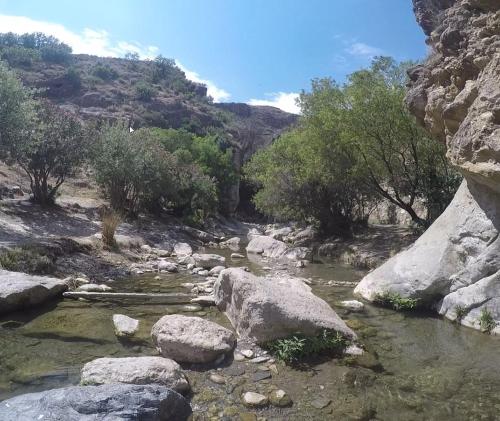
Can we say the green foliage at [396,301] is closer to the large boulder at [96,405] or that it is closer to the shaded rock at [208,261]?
the shaded rock at [208,261]

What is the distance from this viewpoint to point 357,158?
21.2 metres

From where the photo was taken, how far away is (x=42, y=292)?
9438 millimetres

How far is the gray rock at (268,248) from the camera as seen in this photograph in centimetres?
2231

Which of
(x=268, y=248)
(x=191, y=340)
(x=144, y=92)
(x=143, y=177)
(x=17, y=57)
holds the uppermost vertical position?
(x=17, y=57)

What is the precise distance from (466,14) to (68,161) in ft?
58.4

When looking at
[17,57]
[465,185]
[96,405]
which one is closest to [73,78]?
[17,57]

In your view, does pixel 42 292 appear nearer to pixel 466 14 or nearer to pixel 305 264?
pixel 305 264

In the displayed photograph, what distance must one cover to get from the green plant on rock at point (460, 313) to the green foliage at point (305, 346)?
3925 millimetres

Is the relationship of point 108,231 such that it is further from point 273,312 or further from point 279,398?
point 279,398

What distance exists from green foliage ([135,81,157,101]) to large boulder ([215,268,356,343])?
8069cm

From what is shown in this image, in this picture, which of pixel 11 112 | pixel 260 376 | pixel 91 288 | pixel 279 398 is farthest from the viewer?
pixel 11 112

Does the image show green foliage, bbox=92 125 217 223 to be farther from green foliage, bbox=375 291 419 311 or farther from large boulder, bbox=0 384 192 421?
large boulder, bbox=0 384 192 421

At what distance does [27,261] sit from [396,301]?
10.1m

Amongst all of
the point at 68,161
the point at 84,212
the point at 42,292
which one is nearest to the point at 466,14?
the point at 42,292
